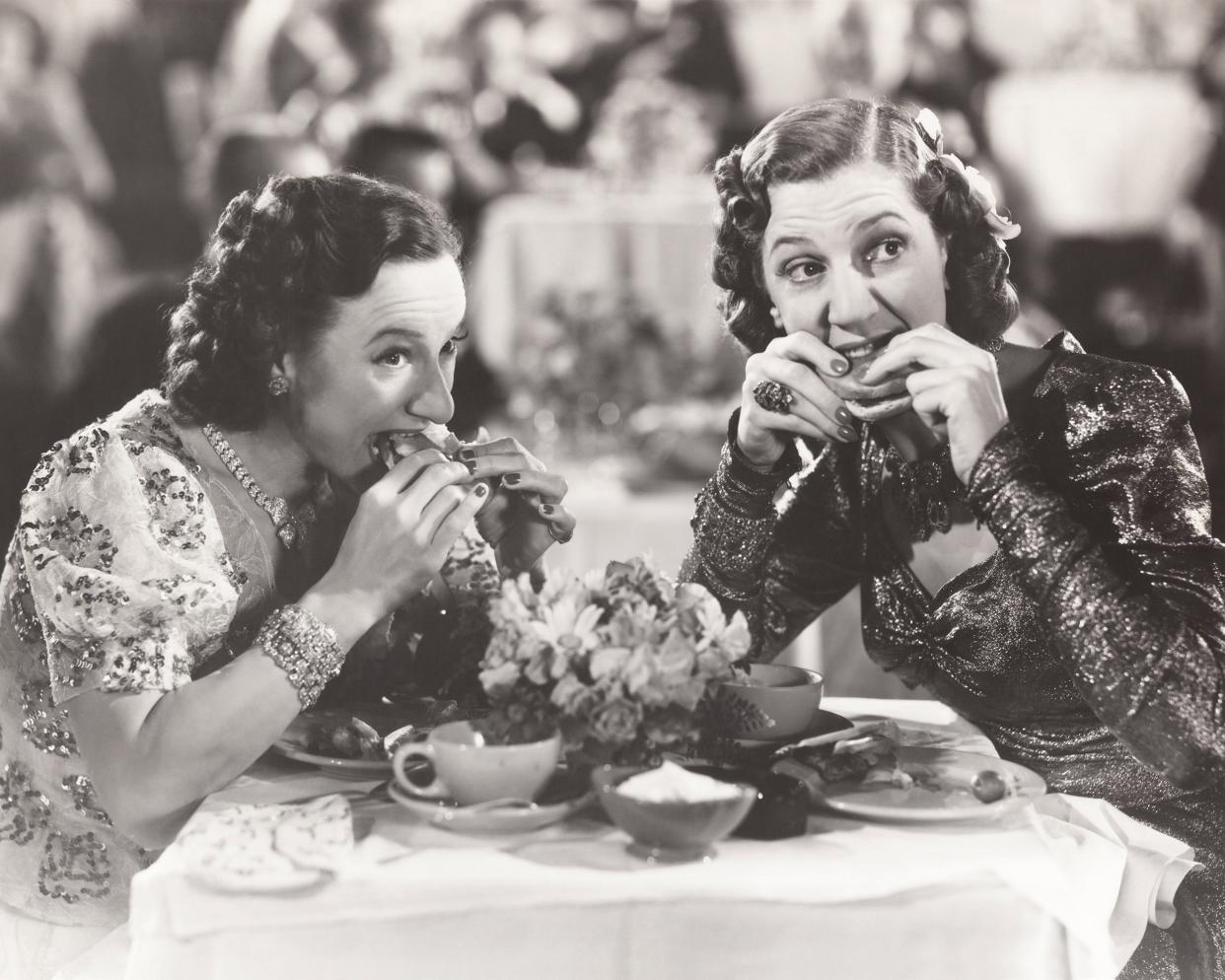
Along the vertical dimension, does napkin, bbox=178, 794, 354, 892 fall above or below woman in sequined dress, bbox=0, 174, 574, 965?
below

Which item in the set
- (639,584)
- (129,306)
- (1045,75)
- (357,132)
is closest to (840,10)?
(1045,75)

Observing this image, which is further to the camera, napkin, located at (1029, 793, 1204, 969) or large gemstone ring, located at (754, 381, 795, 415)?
large gemstone ring, located at (754, 381, 795, 415)

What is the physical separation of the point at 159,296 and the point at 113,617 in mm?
2944

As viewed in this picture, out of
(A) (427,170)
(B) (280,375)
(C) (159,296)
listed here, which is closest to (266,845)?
(B) (280,375)

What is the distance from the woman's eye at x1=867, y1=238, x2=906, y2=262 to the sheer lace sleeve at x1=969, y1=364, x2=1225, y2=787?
1.11 ft

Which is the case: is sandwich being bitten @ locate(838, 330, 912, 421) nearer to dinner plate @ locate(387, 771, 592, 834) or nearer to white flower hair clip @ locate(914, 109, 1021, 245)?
white flower hair clip @ locate(914, 109, 1021, 245)

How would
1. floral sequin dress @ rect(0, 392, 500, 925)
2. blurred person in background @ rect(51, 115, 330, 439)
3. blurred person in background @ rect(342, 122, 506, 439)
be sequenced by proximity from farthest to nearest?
1. blurred person in background @ rect(342, 122, 506, 439)
2. blurred person in background @ rect(51, 115, 330, 439)
3. floral sequin dress @ rect(0, 392, 500, 925)

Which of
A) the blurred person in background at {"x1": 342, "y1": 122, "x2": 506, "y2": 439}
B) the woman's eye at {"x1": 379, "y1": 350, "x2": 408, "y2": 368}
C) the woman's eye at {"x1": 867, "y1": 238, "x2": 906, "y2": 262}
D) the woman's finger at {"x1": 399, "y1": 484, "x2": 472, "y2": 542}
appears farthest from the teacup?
the blurred person in background at {"x1": 342, "y1": 122, "x2": 506, "y2": 439}

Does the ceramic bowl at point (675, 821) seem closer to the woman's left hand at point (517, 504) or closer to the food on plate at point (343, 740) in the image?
the food on plate at point (343, 740)

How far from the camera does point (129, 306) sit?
4.33 m

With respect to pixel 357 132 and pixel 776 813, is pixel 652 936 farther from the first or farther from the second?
pixel 357 132

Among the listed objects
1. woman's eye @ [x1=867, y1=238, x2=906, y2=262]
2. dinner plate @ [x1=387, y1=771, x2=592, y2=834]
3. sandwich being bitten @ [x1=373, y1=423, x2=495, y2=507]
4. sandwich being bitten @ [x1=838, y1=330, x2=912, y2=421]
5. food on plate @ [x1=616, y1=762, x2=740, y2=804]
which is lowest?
dinner plate @ [x1=387, y1=771, x2=592, y2=834]

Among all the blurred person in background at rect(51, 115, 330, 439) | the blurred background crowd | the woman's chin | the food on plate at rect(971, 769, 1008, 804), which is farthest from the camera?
the blurred background crowd

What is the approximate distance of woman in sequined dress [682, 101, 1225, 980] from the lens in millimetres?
1610
